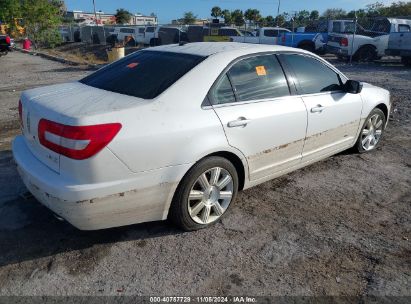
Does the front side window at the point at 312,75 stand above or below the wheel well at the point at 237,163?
above

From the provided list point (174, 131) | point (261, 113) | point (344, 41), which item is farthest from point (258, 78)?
point (344, 41)

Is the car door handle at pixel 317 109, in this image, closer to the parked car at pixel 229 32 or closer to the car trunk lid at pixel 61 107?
the car trunk lid at pixel 61 107

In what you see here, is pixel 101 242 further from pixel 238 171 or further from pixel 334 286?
pixel 334 286

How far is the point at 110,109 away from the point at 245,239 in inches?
63.4

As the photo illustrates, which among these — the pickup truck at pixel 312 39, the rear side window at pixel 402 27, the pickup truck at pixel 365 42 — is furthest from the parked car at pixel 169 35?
the rear side window at pixel 402 27

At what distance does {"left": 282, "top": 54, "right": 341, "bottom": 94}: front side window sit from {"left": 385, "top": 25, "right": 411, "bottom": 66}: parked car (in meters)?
13.3

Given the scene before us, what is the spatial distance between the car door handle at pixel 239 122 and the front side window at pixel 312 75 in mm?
994

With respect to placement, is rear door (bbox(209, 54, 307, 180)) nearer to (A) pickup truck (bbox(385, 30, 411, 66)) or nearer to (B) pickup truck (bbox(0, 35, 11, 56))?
(A) pickup truck (bbox(385, 30, 411, 66))

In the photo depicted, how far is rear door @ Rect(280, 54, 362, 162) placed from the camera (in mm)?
4164

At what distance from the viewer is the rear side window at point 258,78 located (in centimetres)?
358

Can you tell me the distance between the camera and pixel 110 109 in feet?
9.43

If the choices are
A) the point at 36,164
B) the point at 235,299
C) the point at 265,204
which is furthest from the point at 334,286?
the point at 36,164

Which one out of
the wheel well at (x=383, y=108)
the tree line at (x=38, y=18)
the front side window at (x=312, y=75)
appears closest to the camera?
the front side window at (x=312, y=75)

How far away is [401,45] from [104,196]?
16640mm
